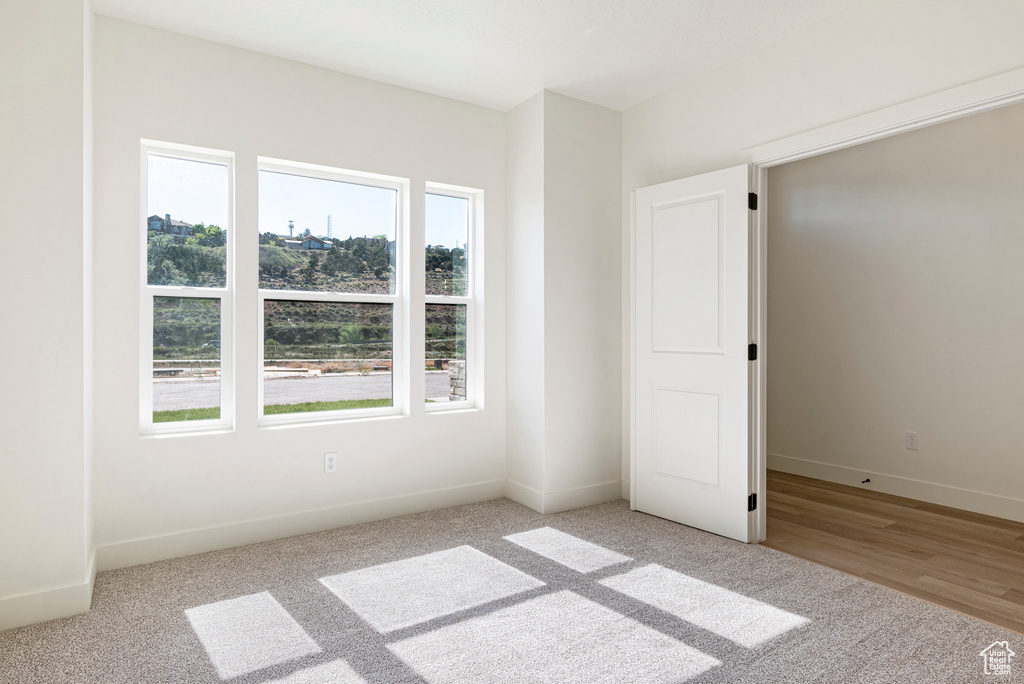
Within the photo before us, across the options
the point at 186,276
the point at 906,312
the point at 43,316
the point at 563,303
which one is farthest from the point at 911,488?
the point at 43,316

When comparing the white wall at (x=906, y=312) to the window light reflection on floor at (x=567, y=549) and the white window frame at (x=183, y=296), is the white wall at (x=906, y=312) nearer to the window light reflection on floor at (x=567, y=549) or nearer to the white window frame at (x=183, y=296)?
the window light reflection on floor at (x=567, y=549)

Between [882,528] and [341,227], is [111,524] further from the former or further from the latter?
[882,528]

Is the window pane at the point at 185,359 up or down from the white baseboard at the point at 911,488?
up

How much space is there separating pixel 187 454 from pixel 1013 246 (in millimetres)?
5120

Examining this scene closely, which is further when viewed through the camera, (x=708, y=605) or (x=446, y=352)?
(x=446, y=352)

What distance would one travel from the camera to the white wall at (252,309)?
113 inches

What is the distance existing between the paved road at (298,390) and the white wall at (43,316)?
641 millimetres

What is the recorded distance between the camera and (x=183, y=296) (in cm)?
313

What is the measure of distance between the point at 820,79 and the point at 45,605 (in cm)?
433

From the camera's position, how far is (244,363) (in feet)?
10.5

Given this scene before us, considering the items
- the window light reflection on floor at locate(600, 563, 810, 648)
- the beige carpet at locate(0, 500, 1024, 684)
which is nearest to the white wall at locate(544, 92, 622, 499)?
the beige carpet at locate(0, 500, 1024, 684)


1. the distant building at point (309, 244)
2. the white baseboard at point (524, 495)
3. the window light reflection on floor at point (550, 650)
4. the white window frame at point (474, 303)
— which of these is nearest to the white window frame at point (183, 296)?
the distant building at point (309, 244)

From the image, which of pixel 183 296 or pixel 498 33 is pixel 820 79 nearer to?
pixel 498 33

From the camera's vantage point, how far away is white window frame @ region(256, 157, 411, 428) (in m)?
3.40
